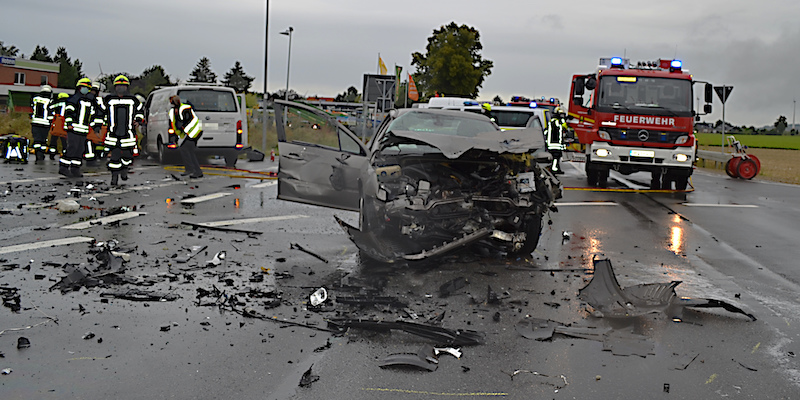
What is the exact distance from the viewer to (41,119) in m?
18.2

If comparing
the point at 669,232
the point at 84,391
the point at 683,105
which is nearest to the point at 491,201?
the point at 669,232

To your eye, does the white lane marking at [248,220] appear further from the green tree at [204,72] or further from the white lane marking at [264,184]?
the green tree at [204,72]

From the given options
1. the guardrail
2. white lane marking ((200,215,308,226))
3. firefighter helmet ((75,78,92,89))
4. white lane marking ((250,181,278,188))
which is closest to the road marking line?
white lane marking ((250,181,278,188))

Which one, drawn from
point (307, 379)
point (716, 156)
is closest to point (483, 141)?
point (307, 379)

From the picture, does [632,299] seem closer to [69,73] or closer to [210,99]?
[210,99]

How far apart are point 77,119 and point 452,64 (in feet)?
142

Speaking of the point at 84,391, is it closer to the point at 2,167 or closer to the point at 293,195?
the point at 293,195

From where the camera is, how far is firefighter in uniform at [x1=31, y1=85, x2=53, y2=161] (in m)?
17.9

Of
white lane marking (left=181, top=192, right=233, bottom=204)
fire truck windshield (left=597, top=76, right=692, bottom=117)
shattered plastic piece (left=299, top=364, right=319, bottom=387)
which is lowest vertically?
shattered plastic piece (left=299, top=364, right=319, bottom=387)

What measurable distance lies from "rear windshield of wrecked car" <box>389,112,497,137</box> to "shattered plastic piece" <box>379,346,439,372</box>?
499 centimetres

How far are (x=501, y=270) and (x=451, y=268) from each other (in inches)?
20.4

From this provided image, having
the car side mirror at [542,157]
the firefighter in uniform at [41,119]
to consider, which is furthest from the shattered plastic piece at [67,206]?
the firefighter in uniform at [41,119]

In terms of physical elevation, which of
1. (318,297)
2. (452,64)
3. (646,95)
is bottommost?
(318,297)

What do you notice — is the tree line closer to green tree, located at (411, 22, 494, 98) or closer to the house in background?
the house in background
